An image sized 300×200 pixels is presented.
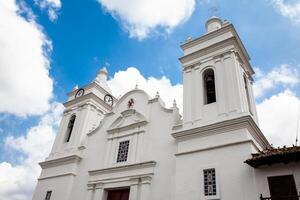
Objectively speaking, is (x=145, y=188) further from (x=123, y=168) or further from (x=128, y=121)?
(x=128, y=121)

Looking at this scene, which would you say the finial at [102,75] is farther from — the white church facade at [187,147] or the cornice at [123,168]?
the cornice at [123,168]

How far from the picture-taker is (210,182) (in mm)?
10992

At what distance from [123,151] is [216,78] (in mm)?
6427

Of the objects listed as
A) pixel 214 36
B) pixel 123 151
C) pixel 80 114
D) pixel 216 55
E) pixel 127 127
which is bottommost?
pixel 123 151

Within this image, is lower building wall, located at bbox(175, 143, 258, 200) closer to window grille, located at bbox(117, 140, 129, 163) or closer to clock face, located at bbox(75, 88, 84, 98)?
window grille, located at bbox(117, 140, 129, 163)

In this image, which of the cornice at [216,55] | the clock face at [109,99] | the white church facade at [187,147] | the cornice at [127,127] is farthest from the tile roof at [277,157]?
the clock face at [109,99]

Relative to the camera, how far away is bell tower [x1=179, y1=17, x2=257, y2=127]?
41.5ft

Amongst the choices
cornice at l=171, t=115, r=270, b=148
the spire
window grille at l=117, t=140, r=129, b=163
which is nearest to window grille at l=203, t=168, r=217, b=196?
cornice at l=171, t=115, r=270, b=148

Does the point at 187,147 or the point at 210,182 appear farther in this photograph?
the point at 187,147

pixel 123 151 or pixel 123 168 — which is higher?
pixel 123 151

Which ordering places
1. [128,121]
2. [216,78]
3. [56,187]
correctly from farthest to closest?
[56,187] → [128,121] → [216,78]

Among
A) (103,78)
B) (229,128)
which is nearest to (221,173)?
(229,128)

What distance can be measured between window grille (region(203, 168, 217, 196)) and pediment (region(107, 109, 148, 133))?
507cm

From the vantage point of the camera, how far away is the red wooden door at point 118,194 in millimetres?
13891
